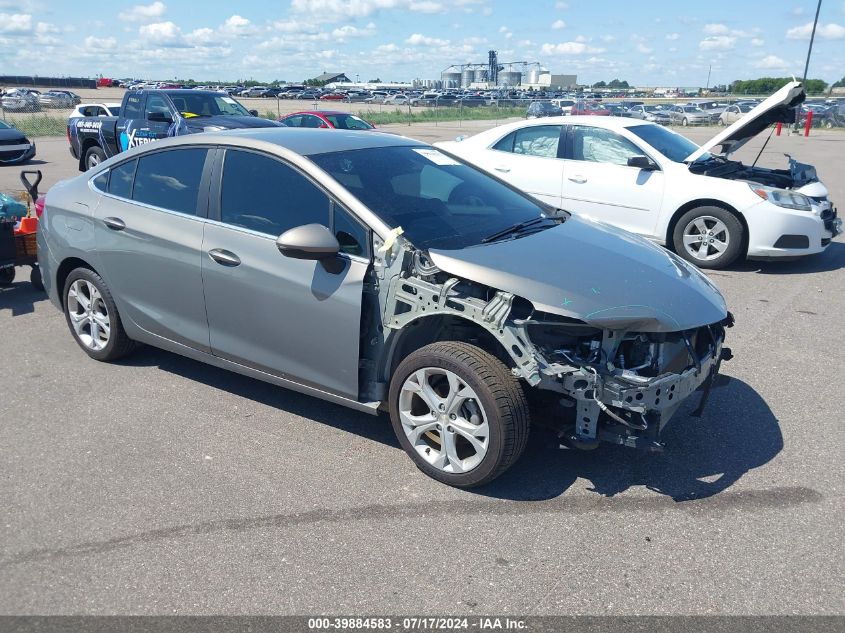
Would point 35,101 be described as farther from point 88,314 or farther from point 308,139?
point 308,139

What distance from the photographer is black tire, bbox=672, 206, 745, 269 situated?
820cm

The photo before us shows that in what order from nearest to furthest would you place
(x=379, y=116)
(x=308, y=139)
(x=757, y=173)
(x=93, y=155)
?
(x=308, y=139)
(x=757, y=173)
(x=93, y=155)
(x=379, y=116)

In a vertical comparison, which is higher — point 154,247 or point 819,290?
point 154,247

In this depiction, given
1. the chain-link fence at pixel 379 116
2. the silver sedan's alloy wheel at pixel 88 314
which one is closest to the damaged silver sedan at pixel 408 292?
the silver sedan's alloy wheel at pixel 88 314

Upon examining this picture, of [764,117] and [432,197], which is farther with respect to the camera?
[764,117]

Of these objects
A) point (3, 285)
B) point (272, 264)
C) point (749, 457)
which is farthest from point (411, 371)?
point (3, 285)

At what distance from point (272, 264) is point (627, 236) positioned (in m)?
2.17

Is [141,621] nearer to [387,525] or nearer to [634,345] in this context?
[387,525]

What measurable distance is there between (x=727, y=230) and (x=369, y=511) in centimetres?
622

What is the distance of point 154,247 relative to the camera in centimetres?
466

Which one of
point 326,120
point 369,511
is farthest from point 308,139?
point 326,120

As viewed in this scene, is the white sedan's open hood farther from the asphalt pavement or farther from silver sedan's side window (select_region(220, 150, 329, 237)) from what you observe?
silver sedan's side window (select_region(220, 150, 329, 237))

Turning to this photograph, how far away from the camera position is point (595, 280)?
3.69m

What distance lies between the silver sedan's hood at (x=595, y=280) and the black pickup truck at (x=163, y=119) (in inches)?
386
